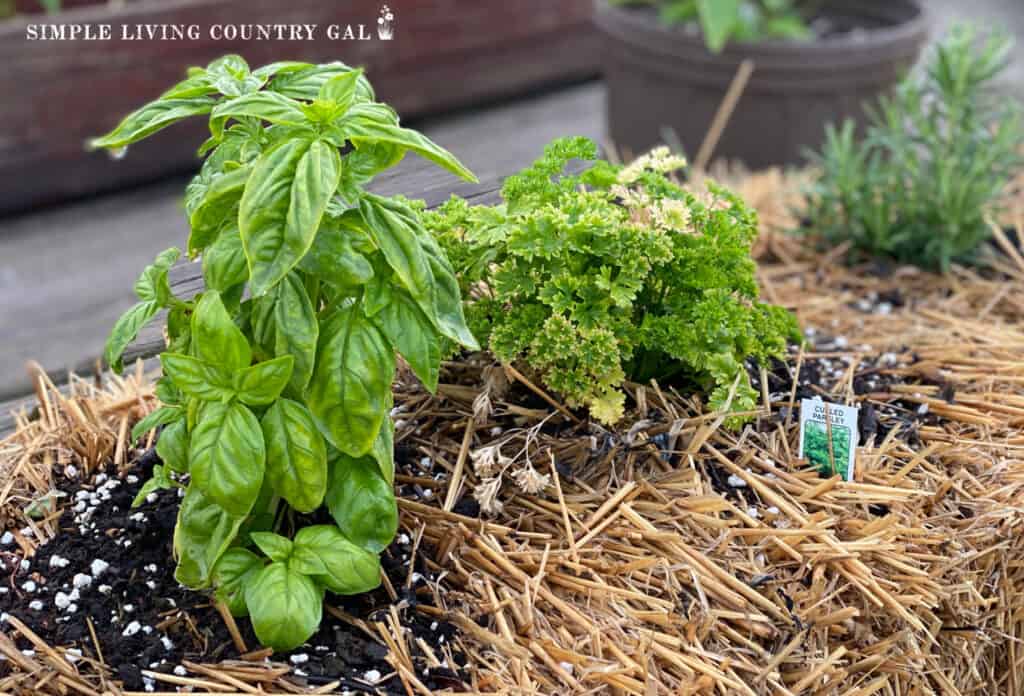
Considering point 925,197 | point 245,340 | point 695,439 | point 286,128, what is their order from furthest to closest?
point 925,197 → point 695,439 → point 286,128 → point 245,340

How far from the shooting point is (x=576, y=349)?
137 centimetres

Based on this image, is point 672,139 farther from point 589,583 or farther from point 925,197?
point 589,583

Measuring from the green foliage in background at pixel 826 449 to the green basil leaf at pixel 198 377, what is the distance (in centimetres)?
80

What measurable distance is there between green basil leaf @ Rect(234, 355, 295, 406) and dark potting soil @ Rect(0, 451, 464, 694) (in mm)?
288

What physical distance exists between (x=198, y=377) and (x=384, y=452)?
0.23 meters

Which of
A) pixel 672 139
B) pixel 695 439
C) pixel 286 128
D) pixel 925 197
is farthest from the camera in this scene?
pixel 672 139

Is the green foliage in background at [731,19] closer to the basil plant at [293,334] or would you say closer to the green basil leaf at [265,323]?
the basil plant at [293,334]

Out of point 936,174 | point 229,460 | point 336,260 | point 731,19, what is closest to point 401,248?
point 336,260

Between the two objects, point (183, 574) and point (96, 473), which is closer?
point (183, 574)

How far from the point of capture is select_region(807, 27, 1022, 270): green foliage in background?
6.89ft

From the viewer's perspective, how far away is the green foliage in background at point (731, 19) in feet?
9.69

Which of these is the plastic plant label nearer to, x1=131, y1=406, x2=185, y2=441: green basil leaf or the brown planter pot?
x1=131, y1=406, x2=185, y2=441: green basil leaf

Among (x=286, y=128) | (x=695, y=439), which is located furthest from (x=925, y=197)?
(x=286, y=128)

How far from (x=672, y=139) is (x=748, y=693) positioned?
221 cm
